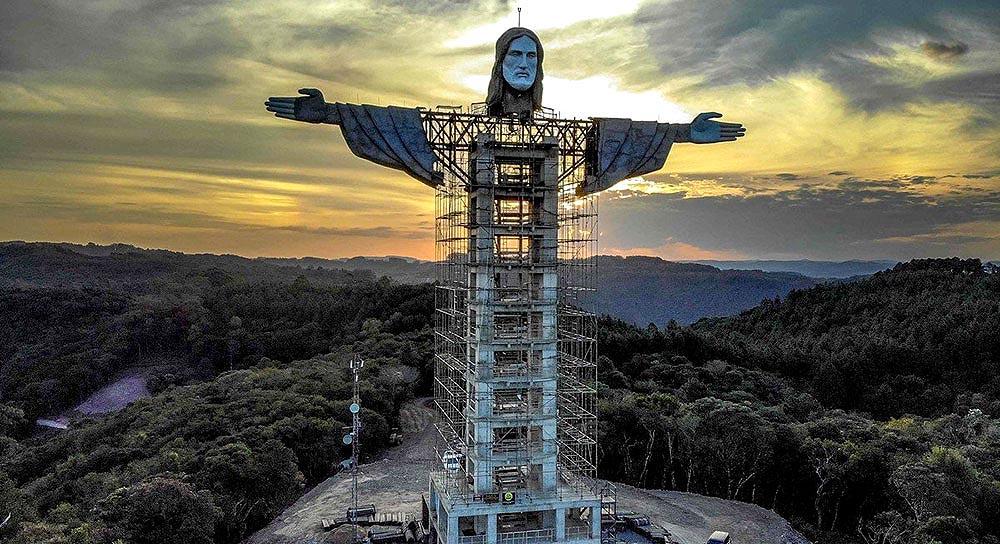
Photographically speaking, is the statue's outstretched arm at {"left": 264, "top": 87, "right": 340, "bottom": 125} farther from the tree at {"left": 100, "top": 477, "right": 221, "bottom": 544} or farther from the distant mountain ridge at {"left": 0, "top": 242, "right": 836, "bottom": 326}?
the distant mountain ridge at {"left": 0, "top": 242, "right": 836, "bottom": 326}

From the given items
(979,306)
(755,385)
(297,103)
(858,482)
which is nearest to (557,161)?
(297,103)

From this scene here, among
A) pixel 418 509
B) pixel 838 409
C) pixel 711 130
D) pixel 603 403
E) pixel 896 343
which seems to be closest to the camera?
pixel 711 130

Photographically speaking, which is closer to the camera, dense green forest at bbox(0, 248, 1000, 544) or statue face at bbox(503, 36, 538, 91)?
statue face at bbox(503, 36, 538, 91)

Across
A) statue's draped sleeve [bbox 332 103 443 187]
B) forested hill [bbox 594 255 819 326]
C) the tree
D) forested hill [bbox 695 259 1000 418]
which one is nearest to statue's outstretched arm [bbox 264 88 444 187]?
statue's draped sleeve [bbox 332 103 443 187]

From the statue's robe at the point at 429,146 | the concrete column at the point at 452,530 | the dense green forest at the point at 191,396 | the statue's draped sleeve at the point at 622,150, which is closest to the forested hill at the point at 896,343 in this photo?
the dense green forest at the point at 191,396

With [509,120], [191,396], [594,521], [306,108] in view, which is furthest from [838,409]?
[191,396]

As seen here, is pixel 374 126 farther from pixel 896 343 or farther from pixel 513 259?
pixel 896 343

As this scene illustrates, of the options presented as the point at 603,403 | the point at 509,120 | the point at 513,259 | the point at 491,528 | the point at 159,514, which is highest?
the point at 509,120
